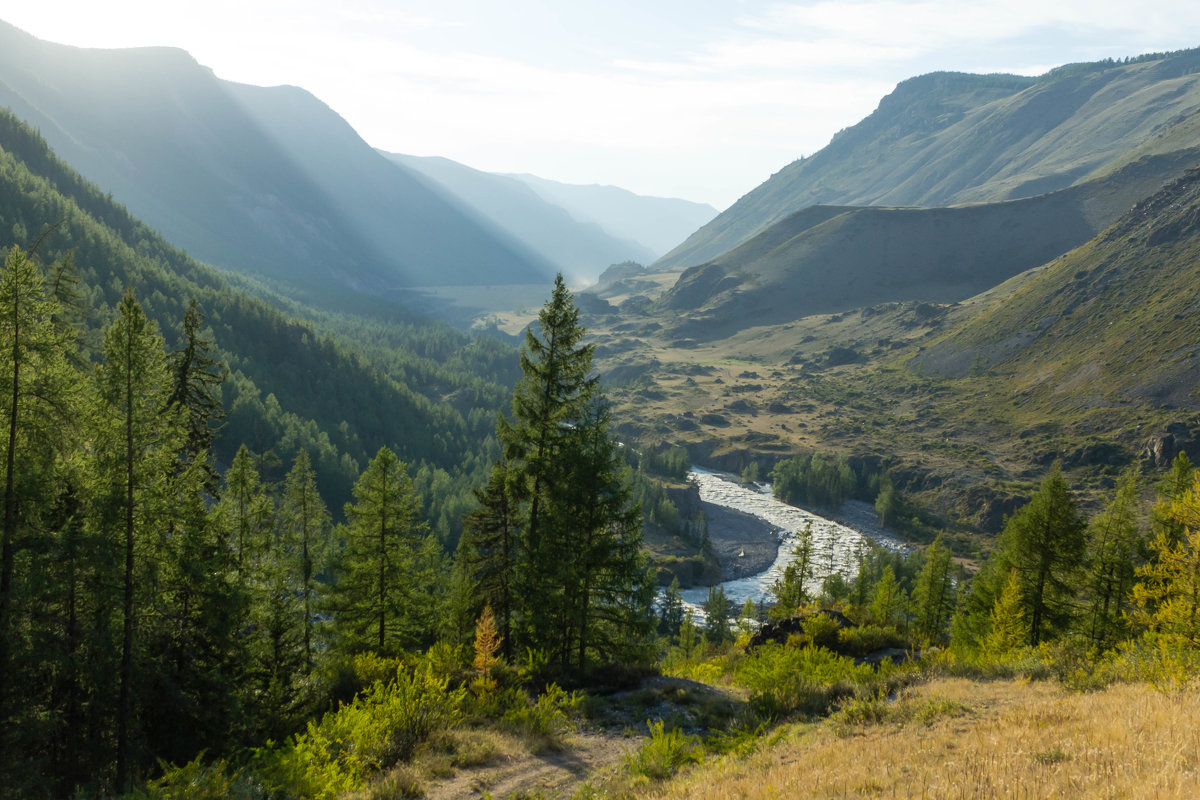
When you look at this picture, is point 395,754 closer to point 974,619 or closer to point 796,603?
point 974,619

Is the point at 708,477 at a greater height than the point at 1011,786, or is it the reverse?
the point at 1011,786

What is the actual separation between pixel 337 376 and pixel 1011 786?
164m

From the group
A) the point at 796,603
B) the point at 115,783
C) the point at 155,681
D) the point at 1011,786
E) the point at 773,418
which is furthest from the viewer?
the point at 773,418

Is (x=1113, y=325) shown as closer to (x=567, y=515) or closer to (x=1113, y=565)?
(x=1113, y=565)

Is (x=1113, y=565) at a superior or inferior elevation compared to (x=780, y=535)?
superior

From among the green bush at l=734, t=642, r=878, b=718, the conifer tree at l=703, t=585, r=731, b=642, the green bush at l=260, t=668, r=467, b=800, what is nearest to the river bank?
the conifer tree at l=703, t=585, r=731, b=642

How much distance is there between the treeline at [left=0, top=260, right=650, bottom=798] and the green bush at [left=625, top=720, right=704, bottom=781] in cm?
846

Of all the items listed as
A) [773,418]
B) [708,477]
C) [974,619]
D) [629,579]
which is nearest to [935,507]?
[708,477]

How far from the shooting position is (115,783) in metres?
16.8

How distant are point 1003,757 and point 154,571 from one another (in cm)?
2013

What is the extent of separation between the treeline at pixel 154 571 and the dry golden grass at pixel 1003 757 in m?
11.1

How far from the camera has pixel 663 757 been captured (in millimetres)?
13859

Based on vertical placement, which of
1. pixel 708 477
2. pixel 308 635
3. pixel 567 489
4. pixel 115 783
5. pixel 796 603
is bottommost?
pixel 708 477

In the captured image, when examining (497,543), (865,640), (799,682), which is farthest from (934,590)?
(497,543)
